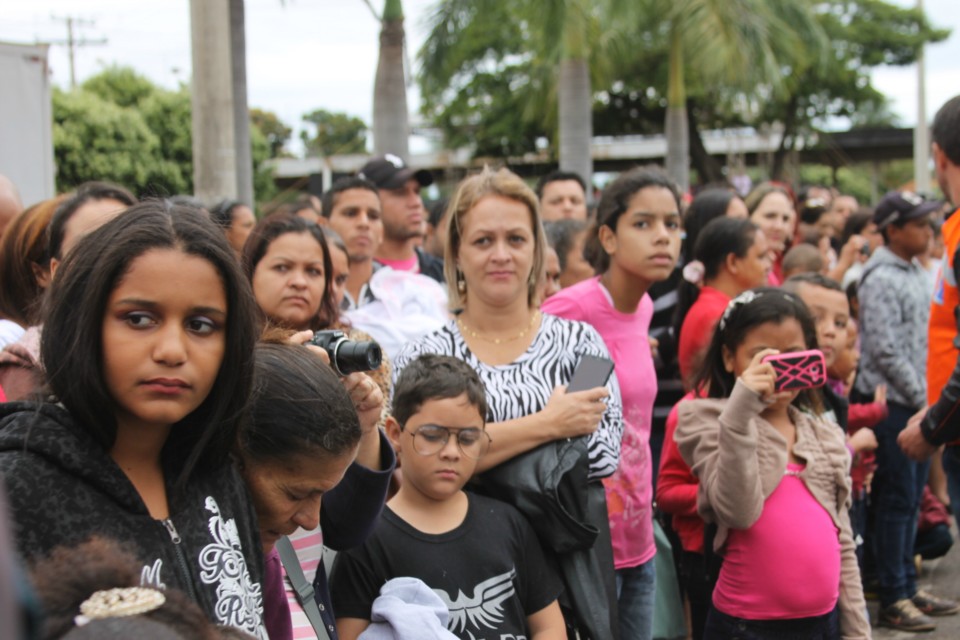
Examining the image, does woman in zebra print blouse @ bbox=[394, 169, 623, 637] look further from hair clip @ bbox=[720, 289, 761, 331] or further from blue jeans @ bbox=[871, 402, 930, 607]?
blue jeans @ bbox=[871, 402, 930, 607]

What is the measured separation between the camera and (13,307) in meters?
3.03

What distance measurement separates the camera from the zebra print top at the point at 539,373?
3.02 metres

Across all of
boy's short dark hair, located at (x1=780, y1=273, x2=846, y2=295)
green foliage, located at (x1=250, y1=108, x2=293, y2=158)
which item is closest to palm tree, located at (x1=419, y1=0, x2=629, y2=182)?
boy's short dark hair, located at (x1=780, y1=273, x2=846, y2=295)

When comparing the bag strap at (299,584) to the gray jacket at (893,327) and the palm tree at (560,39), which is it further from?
the palm tree at (560,39)

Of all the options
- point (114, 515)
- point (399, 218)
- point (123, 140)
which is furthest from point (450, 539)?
point (123, 140)

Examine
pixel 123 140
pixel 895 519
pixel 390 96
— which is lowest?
pixel 895 519

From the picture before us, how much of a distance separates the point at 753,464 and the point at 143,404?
224 cm

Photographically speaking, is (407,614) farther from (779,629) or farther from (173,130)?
(173,130)

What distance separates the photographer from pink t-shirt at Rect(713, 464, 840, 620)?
333 cm

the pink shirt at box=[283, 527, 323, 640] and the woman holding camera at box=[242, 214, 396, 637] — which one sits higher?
the woman holding camera at box=[242, 214, 396, 637]

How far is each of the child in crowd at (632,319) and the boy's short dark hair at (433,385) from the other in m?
0.90

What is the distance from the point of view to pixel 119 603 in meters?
1.13

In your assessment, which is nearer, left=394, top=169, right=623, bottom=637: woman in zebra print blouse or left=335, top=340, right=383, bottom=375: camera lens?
left=335, top=340, right=383, bottom=375: camera lens

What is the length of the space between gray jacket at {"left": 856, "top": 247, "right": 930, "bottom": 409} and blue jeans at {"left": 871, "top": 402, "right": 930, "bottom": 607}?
0.37 m
